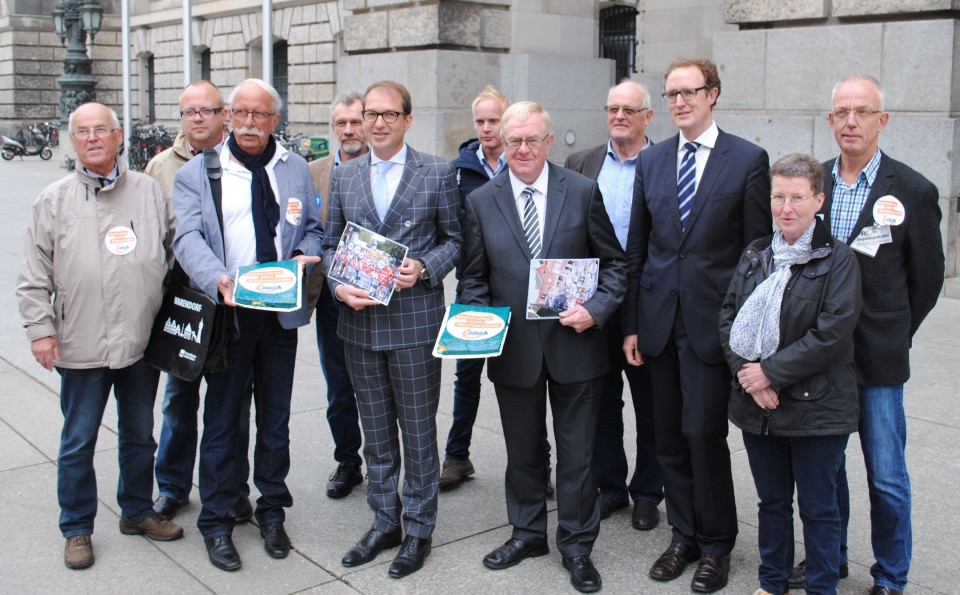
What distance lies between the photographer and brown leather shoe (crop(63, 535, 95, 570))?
166 inches

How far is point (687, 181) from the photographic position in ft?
13.4

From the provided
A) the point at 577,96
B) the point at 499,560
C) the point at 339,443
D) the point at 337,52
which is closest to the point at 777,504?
the point at 499,560

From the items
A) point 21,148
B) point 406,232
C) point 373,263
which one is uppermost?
point 21,148

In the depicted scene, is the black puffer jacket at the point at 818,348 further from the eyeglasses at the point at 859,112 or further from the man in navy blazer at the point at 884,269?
the eyeglasses at the point at 859,112

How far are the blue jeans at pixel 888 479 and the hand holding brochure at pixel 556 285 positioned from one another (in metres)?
1.15

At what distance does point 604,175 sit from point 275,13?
84.2 feet

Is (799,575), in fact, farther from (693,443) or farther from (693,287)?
(693,287)

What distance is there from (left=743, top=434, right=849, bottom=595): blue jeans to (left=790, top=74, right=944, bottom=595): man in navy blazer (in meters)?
0.25

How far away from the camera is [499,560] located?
4219mm

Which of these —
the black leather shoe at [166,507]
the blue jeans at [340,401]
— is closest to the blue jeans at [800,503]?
the blue jeans at [340,401]

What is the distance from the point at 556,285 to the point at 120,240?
1870mm

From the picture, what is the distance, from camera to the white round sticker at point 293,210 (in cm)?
439

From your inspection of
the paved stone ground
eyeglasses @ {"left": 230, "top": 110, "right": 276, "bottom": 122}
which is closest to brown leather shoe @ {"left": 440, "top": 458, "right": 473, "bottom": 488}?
the paved stone ground

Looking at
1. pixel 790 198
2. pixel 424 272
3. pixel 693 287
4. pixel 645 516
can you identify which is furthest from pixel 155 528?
pixel 790 198
